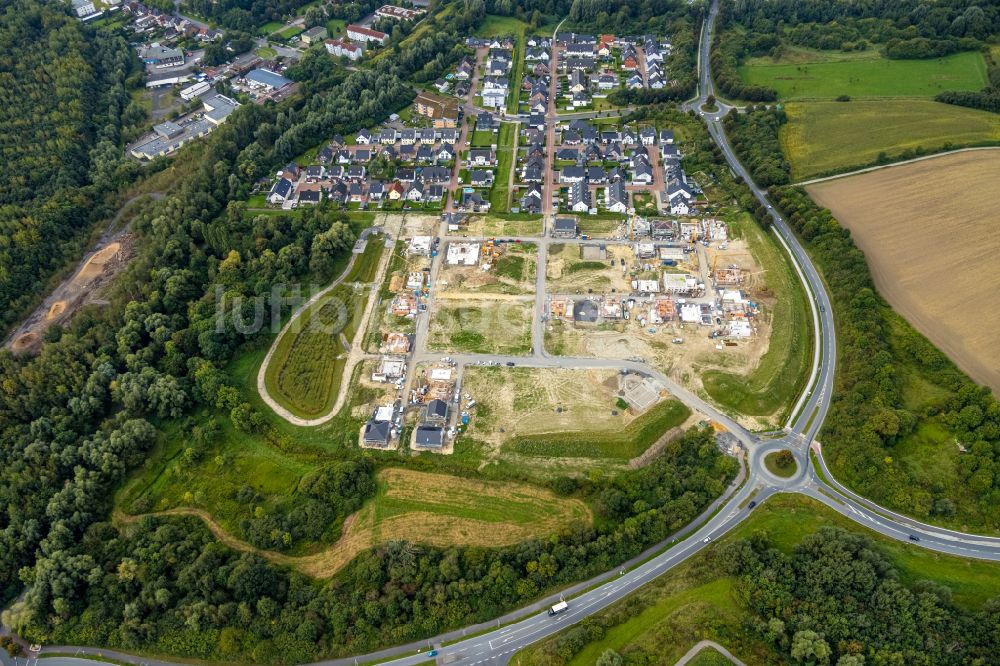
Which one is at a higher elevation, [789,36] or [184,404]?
[789,36]

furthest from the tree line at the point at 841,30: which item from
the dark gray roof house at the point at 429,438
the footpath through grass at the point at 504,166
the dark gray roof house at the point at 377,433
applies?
the dark gray roof house at the point at 377,433

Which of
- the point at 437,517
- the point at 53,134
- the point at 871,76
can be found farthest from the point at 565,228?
the point at 53,134

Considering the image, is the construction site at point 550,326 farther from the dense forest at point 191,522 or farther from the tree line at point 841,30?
the tree line at point 841,30

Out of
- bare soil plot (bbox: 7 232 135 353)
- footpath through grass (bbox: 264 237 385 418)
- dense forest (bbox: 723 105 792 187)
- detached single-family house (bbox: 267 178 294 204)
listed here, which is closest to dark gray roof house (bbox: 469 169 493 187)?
footpath through grass (bbox: 264 237 385 418)

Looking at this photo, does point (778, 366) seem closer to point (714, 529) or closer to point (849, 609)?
point (714, 529)

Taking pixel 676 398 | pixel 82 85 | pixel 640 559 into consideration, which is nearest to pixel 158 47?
pixel 82 85

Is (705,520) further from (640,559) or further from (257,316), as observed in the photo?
(257,316)
